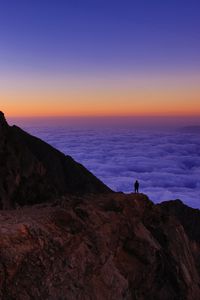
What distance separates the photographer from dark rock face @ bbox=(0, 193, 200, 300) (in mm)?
14875

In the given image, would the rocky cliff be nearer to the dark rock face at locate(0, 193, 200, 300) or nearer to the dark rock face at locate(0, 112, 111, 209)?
the dark rock face at locate(0, 193, 200, 300)

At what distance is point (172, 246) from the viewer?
82.7 feet

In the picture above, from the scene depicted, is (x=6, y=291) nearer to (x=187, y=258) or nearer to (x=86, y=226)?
(x=86, y=226)

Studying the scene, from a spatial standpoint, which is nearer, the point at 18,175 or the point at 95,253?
the point at 95,253

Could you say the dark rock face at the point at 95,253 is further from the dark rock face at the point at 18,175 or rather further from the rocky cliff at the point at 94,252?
the dark rock face at the point at 18,175

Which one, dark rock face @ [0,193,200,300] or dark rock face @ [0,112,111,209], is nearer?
dark rock face @ [0,193,200,300]

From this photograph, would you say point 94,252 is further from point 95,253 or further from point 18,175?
point 18,175

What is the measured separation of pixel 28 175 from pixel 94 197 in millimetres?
15752

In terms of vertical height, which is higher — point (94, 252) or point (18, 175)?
point (18, 175)

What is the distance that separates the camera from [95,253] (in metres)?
17.9

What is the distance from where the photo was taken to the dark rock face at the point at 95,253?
14.9 metres

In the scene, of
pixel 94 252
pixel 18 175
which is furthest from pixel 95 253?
pixel 18 175

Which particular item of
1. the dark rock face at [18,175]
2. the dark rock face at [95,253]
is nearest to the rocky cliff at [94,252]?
the dark rock face at [95,253]

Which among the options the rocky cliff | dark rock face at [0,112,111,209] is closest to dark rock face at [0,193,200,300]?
the rocky cliff
